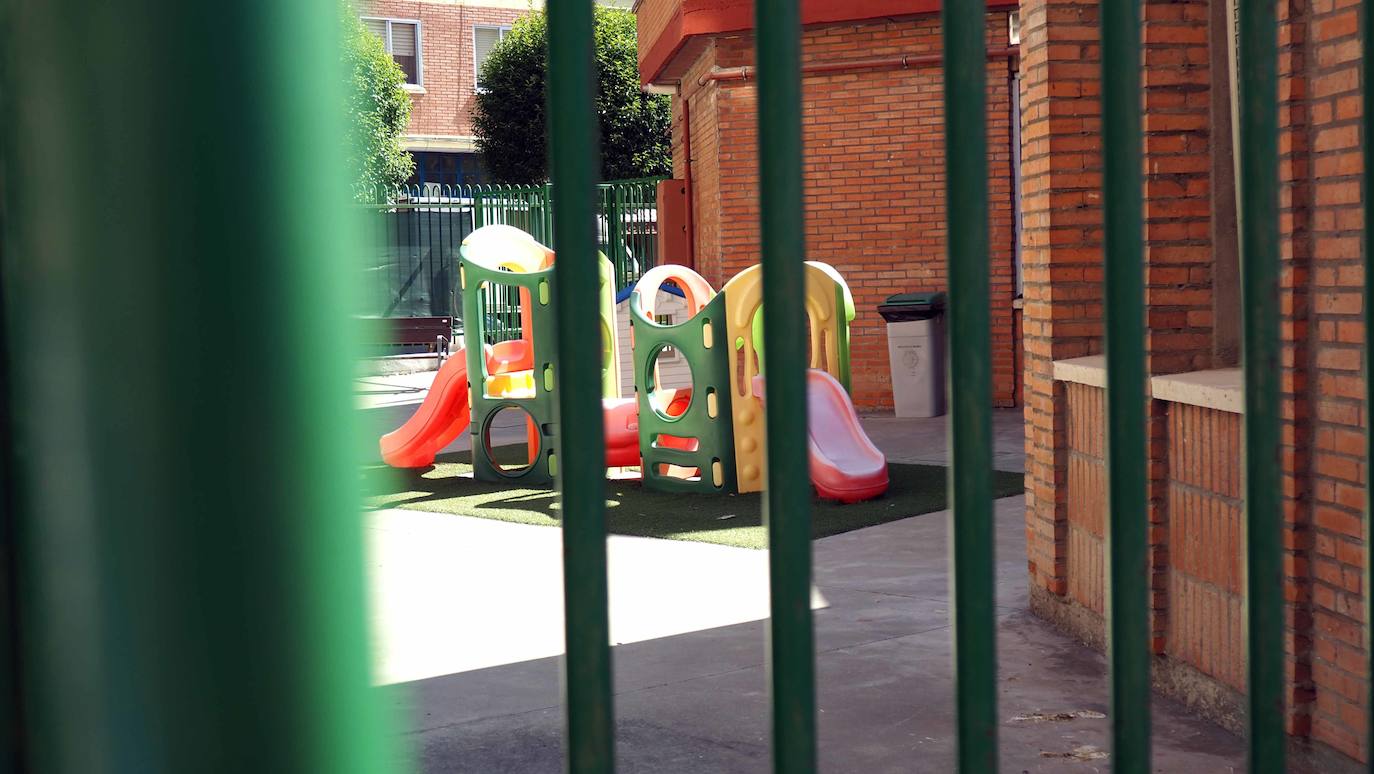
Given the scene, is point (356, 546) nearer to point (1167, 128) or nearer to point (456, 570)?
point (1167, 128)

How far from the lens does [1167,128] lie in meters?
Result: 5.02

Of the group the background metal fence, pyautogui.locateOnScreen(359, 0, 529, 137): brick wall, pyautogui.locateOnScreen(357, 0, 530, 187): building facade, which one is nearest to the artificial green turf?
the background metal fence

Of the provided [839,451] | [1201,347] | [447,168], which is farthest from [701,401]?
[447,168]

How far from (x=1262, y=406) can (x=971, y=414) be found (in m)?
0.24

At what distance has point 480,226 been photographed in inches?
915

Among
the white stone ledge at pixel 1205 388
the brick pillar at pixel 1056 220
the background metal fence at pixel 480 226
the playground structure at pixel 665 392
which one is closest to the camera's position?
the white stone ledge at pixel 1205 388

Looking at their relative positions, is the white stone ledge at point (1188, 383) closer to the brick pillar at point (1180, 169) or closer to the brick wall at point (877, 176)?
the brick pillar at point (1180, 169)

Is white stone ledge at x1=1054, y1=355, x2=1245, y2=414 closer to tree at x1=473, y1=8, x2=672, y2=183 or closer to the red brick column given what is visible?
the red brick column

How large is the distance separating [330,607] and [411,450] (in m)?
10.7

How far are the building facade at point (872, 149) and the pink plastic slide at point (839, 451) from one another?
4637 mm

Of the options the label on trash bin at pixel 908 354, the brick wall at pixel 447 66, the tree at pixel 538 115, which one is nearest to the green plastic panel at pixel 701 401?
the label on trash bin at pixel 908 354

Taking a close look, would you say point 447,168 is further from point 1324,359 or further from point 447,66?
point 1324,359

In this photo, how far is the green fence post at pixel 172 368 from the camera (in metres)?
0.54

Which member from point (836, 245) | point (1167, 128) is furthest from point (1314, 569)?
point (836, 245)
